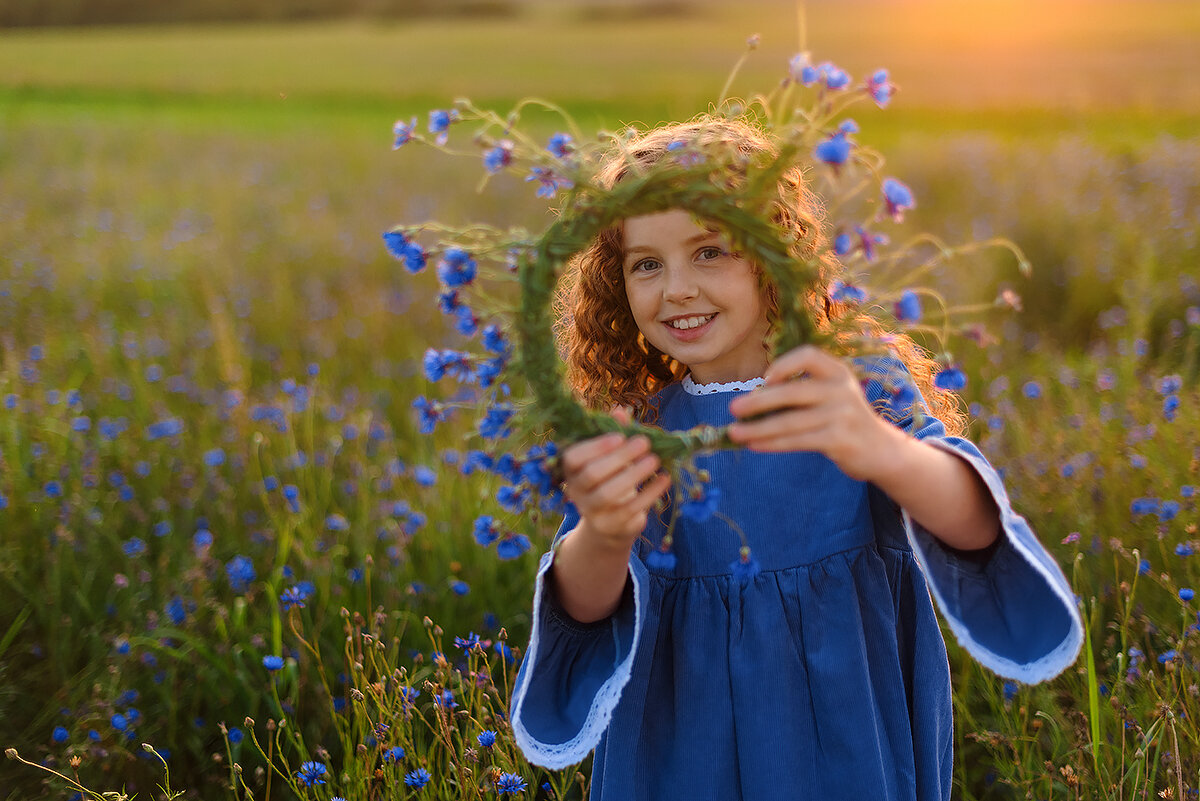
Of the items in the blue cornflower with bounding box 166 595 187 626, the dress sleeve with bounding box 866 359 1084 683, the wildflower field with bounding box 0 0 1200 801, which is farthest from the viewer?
the blue cornflower with bounding box 166 595 187 626

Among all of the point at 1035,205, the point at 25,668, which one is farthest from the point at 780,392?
the point at 1035,205

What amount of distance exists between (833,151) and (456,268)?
57cm

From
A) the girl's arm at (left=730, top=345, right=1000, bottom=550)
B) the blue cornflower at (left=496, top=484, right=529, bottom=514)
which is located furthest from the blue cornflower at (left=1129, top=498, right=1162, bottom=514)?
the blue cornflower at (left=496, top=484, right=529, bottom=514)

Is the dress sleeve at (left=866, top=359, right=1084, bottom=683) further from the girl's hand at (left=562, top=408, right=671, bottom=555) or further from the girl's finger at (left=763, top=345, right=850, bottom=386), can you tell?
the girl's hand at (left=562, top=408, right=671, bottom=555)

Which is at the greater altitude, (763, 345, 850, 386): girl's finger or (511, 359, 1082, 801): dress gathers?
(763, 345, 850, 386): girl's finger

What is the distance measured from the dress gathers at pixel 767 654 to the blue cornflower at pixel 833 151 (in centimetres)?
56

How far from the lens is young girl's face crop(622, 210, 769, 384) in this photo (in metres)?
1.63

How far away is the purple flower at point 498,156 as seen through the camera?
52.7 inches

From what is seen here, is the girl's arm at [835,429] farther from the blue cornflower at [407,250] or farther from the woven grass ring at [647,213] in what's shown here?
the blue cornflower at [407,250]

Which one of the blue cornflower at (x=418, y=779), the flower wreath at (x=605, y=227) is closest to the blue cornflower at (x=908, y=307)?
the flower wreath at (x=605, y=227)

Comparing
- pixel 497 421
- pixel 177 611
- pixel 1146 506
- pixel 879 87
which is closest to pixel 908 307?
pixel 879 87

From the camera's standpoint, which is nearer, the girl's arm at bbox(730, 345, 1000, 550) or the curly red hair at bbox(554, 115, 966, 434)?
the girl's arm at bbox(730, 345, 1000, 550)

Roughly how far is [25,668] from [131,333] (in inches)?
103

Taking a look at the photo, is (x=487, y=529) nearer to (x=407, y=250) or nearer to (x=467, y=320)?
(x=467, y=320)
